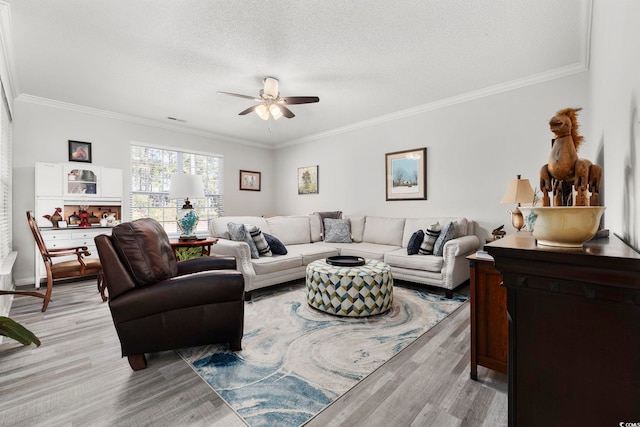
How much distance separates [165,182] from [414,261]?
450cm

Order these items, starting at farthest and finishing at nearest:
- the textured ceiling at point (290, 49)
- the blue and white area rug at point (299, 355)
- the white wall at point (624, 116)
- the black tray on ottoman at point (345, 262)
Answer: the black tray on ottoman at point (345, 262) → the textured ceiling at point (290, 49) → the blue and white area rug at point (299, 355) → the white wall at point (624, 116)

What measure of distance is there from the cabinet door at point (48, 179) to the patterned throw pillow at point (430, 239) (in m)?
5.09

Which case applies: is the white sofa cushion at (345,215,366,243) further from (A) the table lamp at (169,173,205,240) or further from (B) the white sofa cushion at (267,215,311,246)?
(A) the table lamp at (169,173,205,240)

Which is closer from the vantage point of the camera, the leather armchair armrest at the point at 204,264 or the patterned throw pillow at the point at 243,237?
the leather armchair armrest at the point at 204,264

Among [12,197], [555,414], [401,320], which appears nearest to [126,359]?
[401,320]

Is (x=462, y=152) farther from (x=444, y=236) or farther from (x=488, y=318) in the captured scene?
(x=488, y=318)

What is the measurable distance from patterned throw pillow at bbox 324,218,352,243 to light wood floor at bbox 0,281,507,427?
2.61 m

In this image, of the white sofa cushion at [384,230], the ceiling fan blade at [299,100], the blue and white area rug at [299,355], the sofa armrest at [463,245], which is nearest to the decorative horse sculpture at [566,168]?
the blue and white area rug at [299,355]

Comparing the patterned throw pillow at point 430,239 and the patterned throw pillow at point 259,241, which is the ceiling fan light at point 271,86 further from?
the patterned throw pillow at point 430,239

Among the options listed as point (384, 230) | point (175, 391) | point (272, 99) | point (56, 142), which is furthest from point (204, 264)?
point (56, 142)

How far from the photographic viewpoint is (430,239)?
147 inches

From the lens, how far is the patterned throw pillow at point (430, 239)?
371 centimetres

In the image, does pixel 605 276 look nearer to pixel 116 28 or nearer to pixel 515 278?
pixel 515 278

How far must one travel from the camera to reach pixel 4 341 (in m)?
2.35
